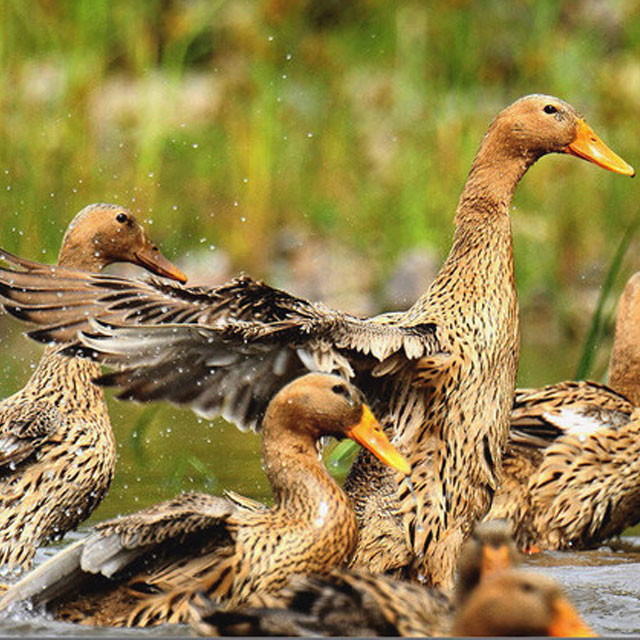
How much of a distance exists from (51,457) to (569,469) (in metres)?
2.17

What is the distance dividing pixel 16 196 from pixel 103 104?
281 centimetres

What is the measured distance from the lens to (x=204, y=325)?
5.43m

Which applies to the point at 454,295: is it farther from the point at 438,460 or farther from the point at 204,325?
the point at 204,325

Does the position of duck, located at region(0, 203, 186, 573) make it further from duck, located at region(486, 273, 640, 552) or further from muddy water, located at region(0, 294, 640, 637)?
duck, located at region(486, 273, 640, 552)

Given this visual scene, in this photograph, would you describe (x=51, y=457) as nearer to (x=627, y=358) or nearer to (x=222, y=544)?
(x=222, y=544)

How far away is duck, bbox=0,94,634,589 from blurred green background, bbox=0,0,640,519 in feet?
15.4

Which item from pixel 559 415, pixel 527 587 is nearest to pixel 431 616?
pixel 527 587

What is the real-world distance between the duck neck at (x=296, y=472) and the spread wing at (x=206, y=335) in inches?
11.1

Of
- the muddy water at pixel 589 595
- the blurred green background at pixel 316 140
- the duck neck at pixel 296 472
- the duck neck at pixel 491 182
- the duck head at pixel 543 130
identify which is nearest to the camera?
the muddy water at pixel 589 595

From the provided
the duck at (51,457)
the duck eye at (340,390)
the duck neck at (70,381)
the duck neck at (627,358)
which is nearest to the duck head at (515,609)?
the duck eye at (340,390)

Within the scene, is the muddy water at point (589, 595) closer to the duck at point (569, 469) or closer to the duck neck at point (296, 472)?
the duck at point (569, 469)

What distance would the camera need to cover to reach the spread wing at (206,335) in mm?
5465

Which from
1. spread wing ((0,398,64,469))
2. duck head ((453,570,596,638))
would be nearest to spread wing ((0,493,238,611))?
spread wing ((0,398,64,469))

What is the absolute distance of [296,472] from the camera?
17.7ft
